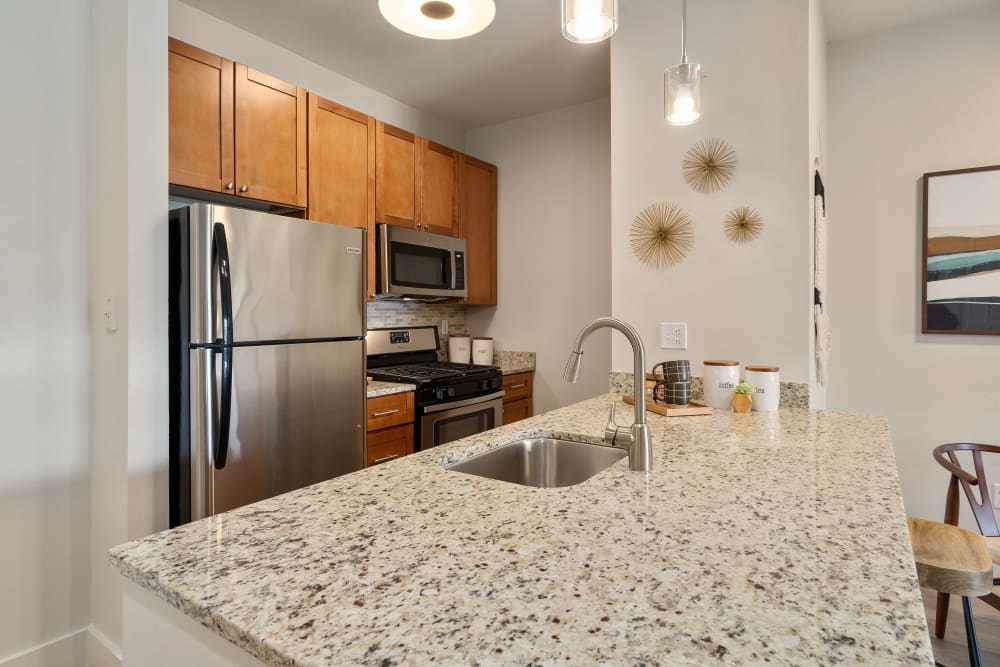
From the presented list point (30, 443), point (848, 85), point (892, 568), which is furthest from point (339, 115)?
point (892, 568)

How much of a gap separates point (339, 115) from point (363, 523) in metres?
2.45

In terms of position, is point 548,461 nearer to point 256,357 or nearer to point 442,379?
point 256,357

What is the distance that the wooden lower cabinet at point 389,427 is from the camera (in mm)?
2570

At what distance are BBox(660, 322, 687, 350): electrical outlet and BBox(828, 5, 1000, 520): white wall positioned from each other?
1148 mm

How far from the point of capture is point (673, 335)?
2260 mm

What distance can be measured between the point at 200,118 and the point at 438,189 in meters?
1.46

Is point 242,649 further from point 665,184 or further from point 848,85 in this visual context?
point 848,85

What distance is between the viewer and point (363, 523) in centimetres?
91

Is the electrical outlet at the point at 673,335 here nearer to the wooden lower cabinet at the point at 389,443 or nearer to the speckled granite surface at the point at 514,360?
the wooden lower cabinet at the point at 389,443

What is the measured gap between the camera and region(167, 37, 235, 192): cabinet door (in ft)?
6.97

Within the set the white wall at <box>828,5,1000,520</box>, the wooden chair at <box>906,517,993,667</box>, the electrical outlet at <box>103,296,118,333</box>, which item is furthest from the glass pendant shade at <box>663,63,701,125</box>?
the electrical outlet at <box>103,296,118,333</box>

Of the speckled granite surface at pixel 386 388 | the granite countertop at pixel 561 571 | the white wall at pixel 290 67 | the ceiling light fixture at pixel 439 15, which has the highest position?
the white wall at pixel 290 67

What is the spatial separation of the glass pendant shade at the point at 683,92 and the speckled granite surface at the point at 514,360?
87.7 inches

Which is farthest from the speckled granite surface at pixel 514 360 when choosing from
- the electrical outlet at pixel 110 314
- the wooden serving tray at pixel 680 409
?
the electrical outlet at pixel 110 314
